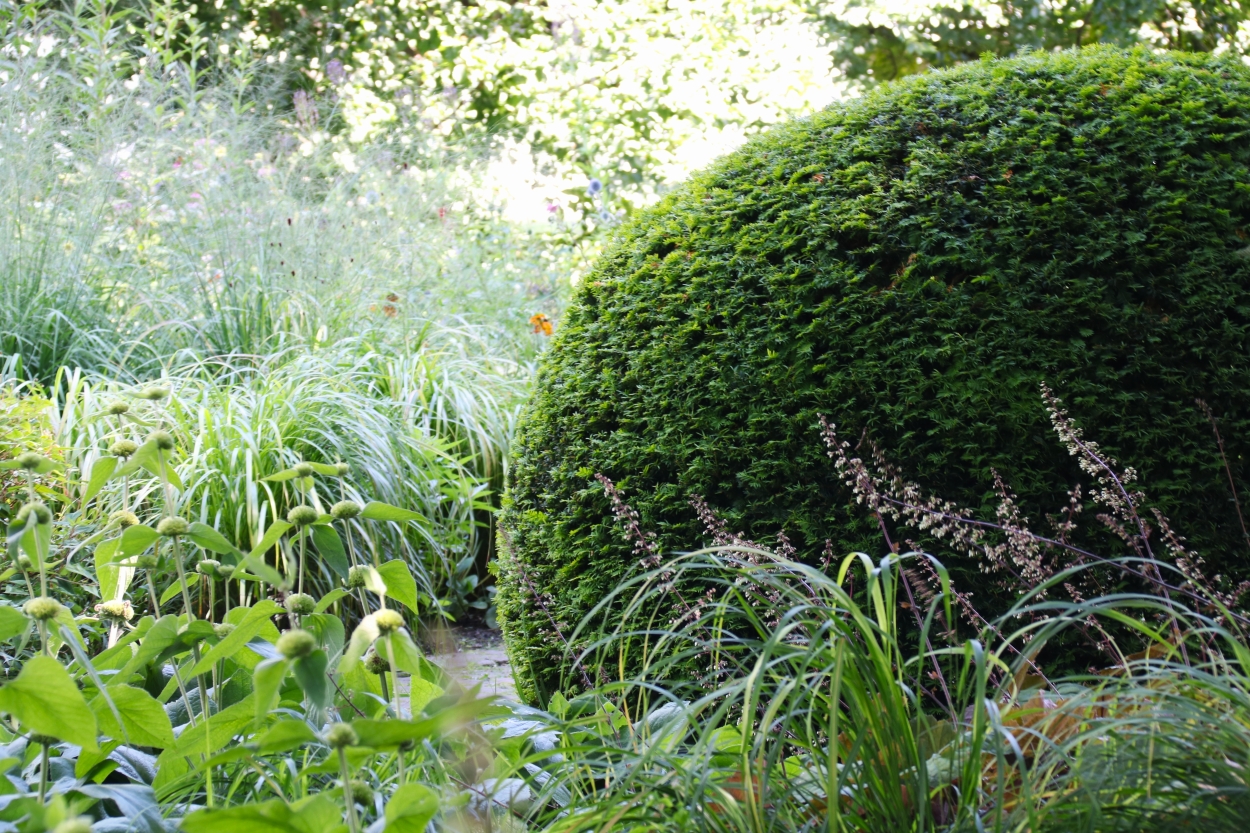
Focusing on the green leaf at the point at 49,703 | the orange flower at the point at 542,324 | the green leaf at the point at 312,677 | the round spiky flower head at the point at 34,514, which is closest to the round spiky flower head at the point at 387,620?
the green leaf at the point at 312,677

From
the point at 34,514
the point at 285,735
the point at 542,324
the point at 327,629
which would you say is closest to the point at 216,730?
the point at 327,629

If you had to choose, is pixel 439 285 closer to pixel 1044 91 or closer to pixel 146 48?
pixel 146 48

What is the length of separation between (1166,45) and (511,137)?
327 inches

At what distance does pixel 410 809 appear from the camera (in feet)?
3.74

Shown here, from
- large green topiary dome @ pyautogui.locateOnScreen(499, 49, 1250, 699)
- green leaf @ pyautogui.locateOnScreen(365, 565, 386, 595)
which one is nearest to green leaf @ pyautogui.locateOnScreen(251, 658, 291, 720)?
green leaf @ pyautogui.locateOnScreen(365, 565, 386, 595)

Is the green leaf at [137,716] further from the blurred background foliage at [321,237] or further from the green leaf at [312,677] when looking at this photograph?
the blurred background foliage at [321,237]

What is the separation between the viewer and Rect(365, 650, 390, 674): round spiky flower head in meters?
1.69

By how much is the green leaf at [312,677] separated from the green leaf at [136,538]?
62 cm

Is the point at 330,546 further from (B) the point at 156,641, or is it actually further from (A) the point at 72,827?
(A) the point at 72,827

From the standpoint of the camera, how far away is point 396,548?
3.92 metres

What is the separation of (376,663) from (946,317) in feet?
4.79

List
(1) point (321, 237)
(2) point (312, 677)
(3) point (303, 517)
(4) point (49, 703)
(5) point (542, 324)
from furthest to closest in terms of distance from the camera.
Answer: (1) point (321, 237), (5) point (542, 324), (3) point (303, 517), (4) point (49, 703), (2) point (312, 677)

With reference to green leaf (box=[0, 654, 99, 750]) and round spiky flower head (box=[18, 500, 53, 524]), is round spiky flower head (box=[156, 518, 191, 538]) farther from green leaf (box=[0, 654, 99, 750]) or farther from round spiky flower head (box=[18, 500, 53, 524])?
green leaf (box=[0, 654, 99, 750])

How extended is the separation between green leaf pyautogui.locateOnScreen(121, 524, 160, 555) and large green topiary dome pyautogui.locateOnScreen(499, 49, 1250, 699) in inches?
46.8
